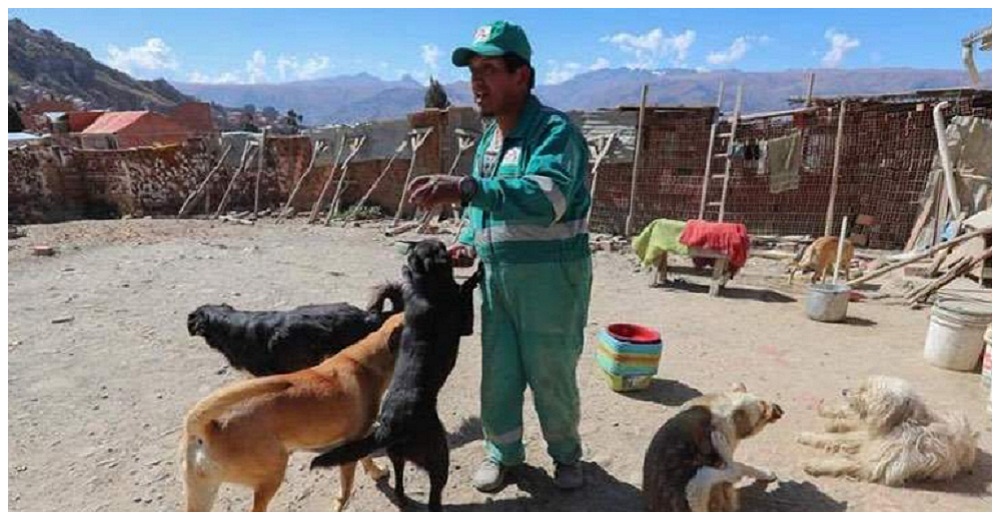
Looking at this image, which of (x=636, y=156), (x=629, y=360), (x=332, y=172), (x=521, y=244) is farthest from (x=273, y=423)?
(x=332, y=172)

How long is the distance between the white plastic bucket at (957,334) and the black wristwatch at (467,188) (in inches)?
167

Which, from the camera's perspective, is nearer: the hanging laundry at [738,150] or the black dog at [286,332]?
the black dog at [286,332]

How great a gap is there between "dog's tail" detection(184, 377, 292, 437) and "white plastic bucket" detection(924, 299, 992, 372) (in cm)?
480

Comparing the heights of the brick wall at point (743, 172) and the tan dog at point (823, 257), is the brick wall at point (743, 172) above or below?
above

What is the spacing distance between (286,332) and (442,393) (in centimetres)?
121

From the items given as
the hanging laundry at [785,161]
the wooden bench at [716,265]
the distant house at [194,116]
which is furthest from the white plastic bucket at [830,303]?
the distant house at [194,116]

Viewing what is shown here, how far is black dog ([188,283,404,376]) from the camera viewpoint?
3.43 metres

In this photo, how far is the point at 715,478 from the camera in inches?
97.1

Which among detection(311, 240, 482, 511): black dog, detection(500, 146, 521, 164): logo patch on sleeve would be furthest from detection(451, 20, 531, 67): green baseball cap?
detection(311, 240, 482, 511): black dog

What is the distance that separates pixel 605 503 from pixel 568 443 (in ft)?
1.03

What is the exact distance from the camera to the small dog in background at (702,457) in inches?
97.8

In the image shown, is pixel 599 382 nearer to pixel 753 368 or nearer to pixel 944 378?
pixel 753 368

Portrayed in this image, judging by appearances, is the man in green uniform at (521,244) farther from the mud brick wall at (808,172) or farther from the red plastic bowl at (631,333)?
the mud brick wall at (808,172)

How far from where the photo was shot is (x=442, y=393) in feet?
13.9
